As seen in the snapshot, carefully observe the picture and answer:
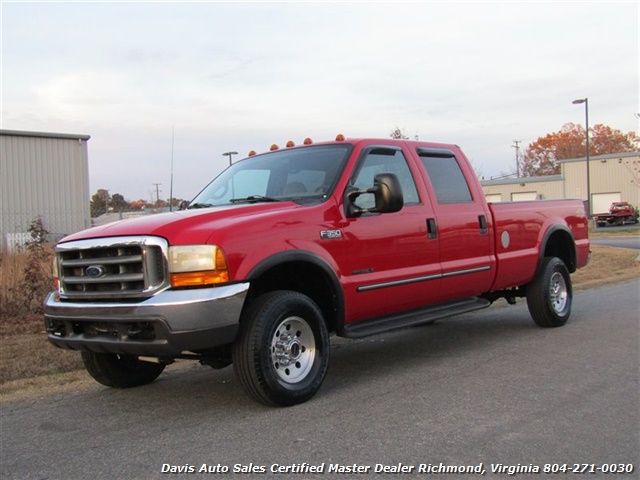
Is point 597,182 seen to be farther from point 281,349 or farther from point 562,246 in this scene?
point 281,349

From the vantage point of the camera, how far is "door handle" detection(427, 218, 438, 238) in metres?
5.94

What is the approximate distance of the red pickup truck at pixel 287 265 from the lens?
4.24 m

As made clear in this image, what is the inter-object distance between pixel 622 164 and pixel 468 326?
157 feet

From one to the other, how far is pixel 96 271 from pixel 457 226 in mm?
3504

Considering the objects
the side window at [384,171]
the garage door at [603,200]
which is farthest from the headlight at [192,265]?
the garage door at [603,200]

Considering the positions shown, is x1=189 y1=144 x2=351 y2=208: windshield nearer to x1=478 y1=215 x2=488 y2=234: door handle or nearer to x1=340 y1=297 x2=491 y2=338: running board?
x1=340 y1=297 x2=491 y2=338: running board

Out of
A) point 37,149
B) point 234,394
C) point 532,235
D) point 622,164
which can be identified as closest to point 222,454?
point 234,394

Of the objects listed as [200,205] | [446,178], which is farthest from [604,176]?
[200,205]

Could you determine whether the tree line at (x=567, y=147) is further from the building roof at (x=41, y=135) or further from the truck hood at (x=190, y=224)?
the truck hood at (x=190, y=224)

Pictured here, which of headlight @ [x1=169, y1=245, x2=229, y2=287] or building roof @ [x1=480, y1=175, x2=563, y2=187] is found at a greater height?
building roof @ [x1=480, y1=175, x2=563, y2=187]

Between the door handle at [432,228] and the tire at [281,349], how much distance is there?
160cm

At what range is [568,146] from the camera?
3022 inches

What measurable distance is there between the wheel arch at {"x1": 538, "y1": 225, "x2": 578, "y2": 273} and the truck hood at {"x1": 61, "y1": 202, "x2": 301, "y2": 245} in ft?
13.9

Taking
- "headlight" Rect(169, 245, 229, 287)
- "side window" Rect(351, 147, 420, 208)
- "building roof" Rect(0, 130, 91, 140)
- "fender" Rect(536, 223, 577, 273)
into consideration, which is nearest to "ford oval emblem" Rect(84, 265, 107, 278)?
"headlight" Rect(169, 245, 229, 287)
